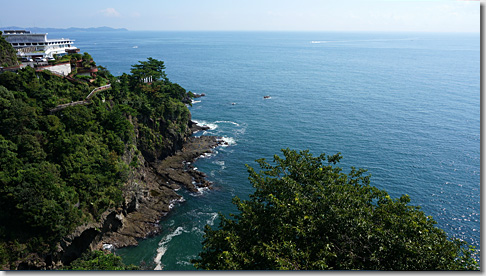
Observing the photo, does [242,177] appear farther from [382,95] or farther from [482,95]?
[382,95]

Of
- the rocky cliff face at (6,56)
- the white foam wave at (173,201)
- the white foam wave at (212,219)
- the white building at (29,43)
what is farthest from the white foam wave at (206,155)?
the white building at (29,43)

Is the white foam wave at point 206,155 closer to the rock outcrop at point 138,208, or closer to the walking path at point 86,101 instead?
the rock outcrop at point 138,208

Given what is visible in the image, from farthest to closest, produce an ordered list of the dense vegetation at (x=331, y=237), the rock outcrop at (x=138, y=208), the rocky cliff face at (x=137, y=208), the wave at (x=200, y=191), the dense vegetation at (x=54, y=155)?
1. the wave at (x=200, y=191)
2. the rock outcrop at (x=138, y=208)
3. the rocky cliff face at (x=137, y=208)
4. the dense vegetation at (x=54, y=155)
5. the dense vegetation at (x=331, y=237)

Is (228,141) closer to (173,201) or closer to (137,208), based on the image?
(173,201)

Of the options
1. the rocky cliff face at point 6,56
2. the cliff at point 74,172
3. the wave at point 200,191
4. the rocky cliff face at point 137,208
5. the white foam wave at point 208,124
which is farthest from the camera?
the white foam wave at point 208,124

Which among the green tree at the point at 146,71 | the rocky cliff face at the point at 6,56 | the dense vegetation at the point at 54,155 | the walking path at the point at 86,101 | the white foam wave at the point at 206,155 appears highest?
the rocky cliff face at the point at 6,56

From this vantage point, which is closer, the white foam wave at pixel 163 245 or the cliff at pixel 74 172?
the cliff at pixel 74 172

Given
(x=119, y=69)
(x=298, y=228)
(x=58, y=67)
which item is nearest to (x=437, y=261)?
(x=298, y=228)
